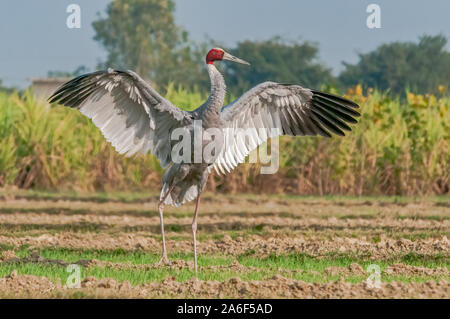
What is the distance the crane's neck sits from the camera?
837cm

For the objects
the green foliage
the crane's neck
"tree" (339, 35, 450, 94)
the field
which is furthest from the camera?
"tree" (339, 35, 450, 94)

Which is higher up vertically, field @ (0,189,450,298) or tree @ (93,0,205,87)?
tree @ (93,0,205,87)

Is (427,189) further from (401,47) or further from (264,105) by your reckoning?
(401,47)

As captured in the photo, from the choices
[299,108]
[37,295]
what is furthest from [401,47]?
[37,295]

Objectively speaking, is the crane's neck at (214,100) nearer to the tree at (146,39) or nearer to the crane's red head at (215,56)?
the crane's red head at (215,56)

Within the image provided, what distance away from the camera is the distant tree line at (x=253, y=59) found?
49.1 metres

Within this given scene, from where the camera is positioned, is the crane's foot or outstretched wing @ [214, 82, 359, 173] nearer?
the crane's foot

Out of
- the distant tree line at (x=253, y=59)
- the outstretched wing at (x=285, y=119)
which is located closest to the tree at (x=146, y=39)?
the distant tree line at (x=253, y=59)

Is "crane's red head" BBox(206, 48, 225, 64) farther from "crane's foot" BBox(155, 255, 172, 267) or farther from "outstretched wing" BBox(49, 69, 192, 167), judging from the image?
"crane's foot" BBox(155, 255, 172, 267)

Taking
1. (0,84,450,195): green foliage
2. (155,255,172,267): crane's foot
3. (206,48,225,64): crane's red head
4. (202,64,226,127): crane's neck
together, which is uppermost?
(206,48,225,64): crane's red head

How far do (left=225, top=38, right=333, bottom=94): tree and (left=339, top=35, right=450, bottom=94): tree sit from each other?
6.47ft

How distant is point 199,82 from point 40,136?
3183 centimetres

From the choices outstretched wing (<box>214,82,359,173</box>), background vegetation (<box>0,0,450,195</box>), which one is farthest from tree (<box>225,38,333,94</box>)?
outstretched wing (<box>214,82,359,173</box>)

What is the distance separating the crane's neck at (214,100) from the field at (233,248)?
61.2 inches
